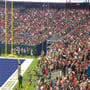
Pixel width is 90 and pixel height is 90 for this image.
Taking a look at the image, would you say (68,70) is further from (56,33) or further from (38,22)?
(38,22)

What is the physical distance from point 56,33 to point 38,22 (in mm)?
3090

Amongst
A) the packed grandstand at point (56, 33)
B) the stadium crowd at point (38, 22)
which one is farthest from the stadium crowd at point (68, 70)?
the stadium crowd at point (38, 22)

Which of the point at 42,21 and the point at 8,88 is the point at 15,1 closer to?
the point at 42,21

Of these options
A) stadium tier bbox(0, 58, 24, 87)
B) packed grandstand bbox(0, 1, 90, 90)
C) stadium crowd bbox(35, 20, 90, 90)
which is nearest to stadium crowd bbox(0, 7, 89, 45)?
packed grandstand bbox(0, 1, 90, 90)

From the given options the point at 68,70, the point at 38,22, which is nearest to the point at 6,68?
the point at 68,70

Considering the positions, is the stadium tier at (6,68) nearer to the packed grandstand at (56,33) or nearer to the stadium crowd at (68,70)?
the packed grandstand at (56,33)

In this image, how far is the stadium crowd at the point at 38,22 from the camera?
20.6 metres

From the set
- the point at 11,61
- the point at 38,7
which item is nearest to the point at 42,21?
the point at 38,7

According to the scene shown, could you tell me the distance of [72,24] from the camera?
69.8 feet

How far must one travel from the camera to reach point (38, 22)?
74.9 ft

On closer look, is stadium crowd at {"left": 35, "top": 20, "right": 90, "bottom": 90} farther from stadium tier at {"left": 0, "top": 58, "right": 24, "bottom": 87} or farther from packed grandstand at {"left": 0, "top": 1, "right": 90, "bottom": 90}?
stadium tier at {"left": 0, "top": 58, "right": 24, "bottom": 87}

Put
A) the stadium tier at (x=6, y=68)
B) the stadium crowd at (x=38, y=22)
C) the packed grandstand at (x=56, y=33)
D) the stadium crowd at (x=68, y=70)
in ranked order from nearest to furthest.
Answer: the stadium crowd at (x=68, y=70) < the packed grandstand at (x=56, y=33) < the stadium tier at (x=6, y=68) < the stadium crowd at (x=38, y=22)

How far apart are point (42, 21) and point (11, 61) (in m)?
7.17

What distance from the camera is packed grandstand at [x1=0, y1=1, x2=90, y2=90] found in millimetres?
10930
